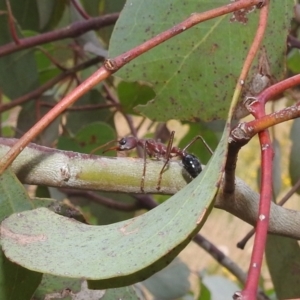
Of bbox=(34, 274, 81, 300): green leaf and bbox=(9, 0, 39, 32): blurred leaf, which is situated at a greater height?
bbox=(9, 0, 39, 32): blurred leaf

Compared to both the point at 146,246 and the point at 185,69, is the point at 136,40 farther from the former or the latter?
the point at 146,246

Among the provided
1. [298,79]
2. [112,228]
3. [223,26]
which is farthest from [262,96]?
[223,26]

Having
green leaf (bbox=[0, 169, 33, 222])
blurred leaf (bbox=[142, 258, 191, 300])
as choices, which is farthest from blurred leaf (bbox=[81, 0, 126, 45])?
green leaf (bbox=[0, 169, 33, 222])

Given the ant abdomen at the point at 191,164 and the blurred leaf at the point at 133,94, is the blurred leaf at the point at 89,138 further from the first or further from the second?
the ant abdomen at the point at 191,164

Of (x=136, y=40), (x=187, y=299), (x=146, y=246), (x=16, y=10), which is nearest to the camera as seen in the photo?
(x=146, y=246)

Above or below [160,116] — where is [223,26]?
above

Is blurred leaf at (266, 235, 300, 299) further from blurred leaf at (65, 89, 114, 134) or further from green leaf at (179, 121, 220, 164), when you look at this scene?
blurred leaf at (65, 89, 114, 134)

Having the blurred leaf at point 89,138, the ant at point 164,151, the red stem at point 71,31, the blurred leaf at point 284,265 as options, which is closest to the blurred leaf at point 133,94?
the blurred leaf at point 89,138
